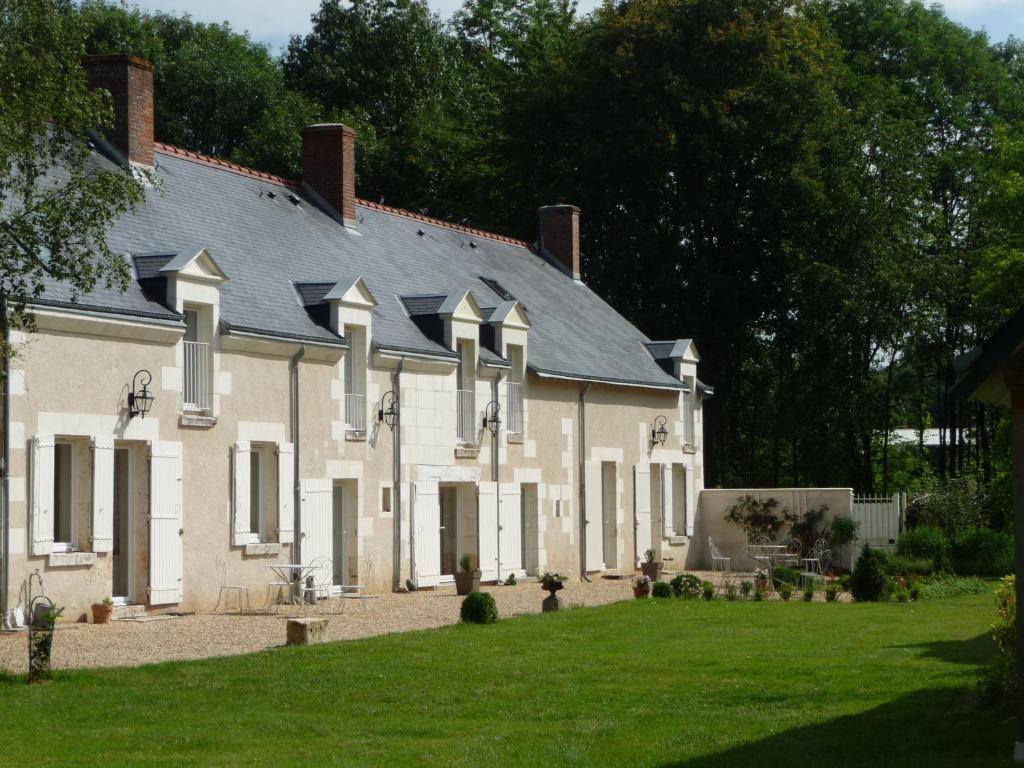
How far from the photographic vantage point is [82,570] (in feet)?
54.8

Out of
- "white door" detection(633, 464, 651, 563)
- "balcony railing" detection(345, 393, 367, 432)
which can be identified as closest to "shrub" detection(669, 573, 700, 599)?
"balcony railing" detection(345, 393, 367, 432)

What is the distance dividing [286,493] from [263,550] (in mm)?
860

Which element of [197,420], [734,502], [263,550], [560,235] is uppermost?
[560,235]

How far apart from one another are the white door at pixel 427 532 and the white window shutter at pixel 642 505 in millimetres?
6395

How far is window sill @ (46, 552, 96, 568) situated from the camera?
16.3m

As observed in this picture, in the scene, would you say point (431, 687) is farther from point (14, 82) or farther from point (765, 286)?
point (765, 286)

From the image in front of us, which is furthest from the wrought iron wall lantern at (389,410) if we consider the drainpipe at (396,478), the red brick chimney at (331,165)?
the red brick chimney at (331,165)

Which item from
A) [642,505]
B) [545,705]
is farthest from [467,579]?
[545,705]

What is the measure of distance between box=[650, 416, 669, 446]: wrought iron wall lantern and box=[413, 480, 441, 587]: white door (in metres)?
7.29

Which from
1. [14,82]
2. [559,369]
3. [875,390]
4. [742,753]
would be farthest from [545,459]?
[742,753]

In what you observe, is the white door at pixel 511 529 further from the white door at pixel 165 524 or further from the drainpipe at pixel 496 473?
the white door at pixel 165 524

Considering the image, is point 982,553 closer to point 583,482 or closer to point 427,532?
point 583,482

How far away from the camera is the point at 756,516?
1158 inches

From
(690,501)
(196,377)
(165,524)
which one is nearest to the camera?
(165,524)
